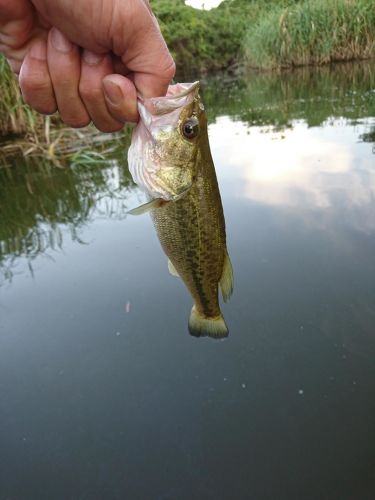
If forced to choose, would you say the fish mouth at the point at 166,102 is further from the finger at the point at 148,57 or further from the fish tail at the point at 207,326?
the fish tail at the point at 207,326

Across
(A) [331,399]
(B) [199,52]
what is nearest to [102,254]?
(A) [331,399]

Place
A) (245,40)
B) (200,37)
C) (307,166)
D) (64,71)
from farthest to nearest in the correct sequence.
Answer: (200,37) → (245,40) → (307,166) → (64,71)

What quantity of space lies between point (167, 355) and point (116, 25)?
219 centimetres

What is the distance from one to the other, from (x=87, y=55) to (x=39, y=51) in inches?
8.0

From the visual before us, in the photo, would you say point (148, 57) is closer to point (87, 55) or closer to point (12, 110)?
point (87, 55)

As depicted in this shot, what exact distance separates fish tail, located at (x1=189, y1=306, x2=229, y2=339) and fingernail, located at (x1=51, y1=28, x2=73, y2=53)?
126 centimetres

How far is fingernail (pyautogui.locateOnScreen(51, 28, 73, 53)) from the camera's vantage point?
1.58 meters

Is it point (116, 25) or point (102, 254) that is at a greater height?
point (116, 25)

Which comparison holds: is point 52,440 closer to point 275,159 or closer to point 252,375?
point 252,375

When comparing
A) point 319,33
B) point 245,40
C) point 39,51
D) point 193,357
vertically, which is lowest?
point 193,357


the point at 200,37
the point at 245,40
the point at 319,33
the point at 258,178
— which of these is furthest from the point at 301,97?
the point at 200,37

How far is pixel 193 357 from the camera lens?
298cm

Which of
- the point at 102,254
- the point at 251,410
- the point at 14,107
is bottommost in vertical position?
the point at 251,410

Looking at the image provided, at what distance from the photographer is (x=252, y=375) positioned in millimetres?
2783
